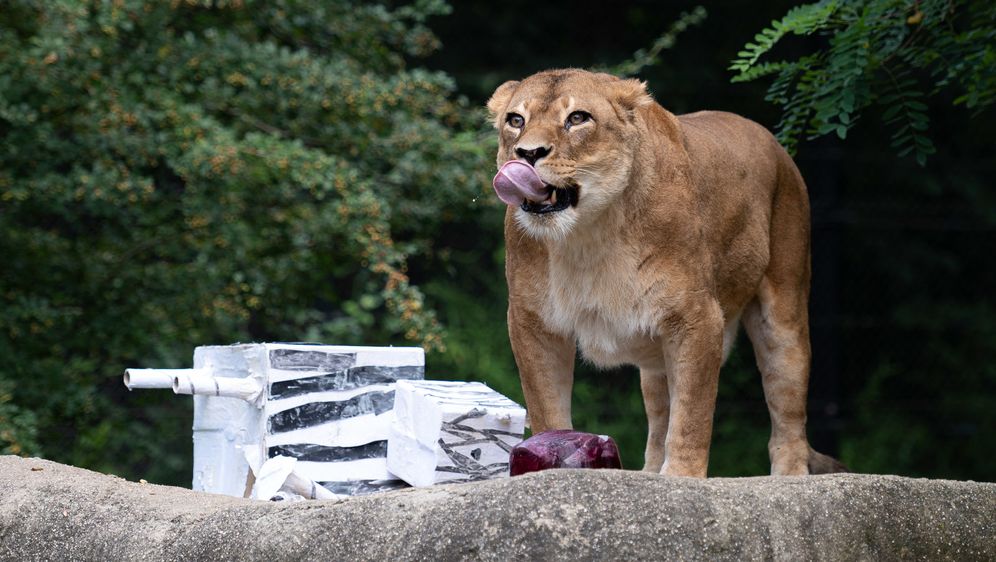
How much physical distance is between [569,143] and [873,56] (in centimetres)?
150

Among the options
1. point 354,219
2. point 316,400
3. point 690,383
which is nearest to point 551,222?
point 690,383

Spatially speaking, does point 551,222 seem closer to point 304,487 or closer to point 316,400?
point 316,400

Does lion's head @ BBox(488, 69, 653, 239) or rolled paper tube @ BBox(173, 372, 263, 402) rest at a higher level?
lion's head @ BBox(488, 69, 653, 239)

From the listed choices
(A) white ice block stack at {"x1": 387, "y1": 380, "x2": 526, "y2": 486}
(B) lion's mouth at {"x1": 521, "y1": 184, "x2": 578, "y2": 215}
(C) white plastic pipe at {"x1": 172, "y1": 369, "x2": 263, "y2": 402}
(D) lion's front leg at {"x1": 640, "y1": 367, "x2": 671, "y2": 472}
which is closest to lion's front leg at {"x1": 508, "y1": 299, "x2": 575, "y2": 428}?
(A) white ice block stack at {"x1": 387, "y1": 380, "x2": 526, "y2": 486}

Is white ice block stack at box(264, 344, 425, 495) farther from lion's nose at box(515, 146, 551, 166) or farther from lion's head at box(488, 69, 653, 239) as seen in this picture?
lion's nose at box(515, 146, 551, 166)

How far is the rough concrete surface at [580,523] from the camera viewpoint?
2402mm

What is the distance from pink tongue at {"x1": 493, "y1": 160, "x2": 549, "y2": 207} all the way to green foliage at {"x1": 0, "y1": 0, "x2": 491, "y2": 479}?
2510 millimetres

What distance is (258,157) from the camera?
6.12 m

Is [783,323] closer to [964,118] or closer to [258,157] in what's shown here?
[258,157]

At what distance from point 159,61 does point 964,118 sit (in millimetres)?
5186

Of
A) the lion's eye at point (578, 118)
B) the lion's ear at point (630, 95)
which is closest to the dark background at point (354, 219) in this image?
the lion's ear at point (630, 95)

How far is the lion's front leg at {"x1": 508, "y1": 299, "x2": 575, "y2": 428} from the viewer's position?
365 centimetres

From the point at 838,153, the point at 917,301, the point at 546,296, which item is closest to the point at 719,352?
the point at 546,296

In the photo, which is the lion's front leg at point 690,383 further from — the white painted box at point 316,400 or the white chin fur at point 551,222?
the white painted box at point 316,400
